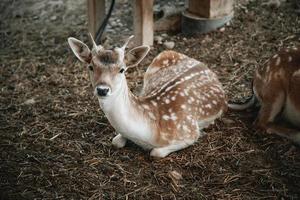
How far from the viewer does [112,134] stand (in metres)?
4.31

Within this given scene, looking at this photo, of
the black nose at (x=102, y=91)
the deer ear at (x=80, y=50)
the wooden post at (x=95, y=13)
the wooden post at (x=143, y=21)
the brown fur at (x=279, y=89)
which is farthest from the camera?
the wooden post at (x=95, y=13)

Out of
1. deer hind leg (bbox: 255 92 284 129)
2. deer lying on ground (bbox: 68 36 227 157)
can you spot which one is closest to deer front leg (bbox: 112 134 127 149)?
deer lying on ground (bbox: 68 36 227 157)

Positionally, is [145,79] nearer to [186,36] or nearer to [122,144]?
[122,144]

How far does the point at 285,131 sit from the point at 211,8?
209 centimetres

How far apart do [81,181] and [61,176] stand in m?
0.16

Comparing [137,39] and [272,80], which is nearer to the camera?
[272,80]

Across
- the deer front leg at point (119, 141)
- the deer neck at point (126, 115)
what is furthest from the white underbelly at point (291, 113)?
the deer front leg at point (119, 141)

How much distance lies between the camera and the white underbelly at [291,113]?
407cm

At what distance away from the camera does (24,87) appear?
5145 mm

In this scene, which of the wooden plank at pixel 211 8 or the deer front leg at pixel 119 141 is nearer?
the deer front leg at pixel 119 141

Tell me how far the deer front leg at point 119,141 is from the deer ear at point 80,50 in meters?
0.67

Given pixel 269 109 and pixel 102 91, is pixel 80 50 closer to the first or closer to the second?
pixel 102 91

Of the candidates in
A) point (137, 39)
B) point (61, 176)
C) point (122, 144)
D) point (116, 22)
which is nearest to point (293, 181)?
point (122, 144)

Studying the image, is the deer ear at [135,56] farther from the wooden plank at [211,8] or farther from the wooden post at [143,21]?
the wooden plank at [211,8]
